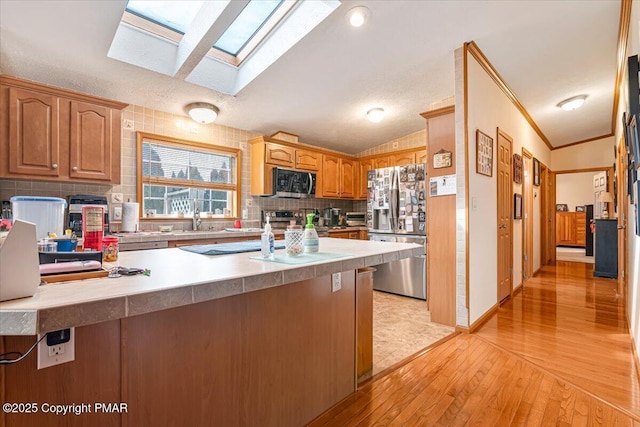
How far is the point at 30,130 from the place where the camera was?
263 cm

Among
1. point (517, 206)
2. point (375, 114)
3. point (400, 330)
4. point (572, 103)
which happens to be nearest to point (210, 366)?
point (400, 330)

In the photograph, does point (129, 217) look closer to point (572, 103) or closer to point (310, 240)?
point (310, 240)

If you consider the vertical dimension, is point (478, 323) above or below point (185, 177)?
below

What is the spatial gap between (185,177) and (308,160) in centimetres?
188

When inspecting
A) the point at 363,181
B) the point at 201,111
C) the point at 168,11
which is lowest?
the point at 363,181

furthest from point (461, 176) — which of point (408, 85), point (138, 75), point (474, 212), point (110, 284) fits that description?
point (138, 75)

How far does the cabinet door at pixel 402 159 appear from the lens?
493 cm

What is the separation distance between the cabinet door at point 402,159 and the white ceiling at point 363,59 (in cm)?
64

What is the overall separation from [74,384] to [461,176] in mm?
2999

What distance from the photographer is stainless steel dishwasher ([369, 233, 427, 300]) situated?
13.1 ft

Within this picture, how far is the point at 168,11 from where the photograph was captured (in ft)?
8.51

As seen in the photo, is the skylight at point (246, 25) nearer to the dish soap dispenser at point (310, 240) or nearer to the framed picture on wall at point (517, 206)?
the dish soap dispenser at point (310, 240)

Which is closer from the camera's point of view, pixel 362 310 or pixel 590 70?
pixel 362 310

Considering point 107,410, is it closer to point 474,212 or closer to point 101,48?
point 101,48
